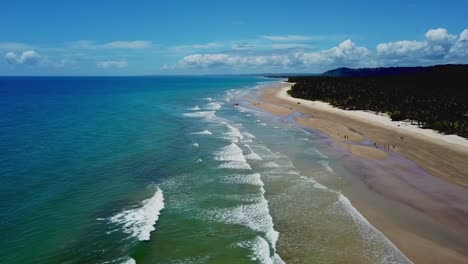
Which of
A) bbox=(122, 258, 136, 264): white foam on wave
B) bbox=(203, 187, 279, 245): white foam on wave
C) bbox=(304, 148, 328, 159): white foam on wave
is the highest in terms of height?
bbox=(122, 258, 136, 264): white foam on wave

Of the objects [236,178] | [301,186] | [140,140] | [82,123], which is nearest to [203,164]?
[236,178]

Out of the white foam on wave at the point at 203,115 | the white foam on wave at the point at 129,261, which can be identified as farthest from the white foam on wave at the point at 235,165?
the white foam on wave at the point at 203,115

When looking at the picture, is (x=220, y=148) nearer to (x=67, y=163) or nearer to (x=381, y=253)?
(x=67, y=163)

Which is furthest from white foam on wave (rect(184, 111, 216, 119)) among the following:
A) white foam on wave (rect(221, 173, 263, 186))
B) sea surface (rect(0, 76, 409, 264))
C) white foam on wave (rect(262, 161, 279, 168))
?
white foam on wave (rect(221, 173, 263, 186))

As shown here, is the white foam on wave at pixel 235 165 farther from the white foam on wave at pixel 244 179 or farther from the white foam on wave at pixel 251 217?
the white foam on wave at pixel 251 217

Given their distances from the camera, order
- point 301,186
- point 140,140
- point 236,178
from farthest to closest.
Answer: point 140,140 < point 236,178 < point 301,186

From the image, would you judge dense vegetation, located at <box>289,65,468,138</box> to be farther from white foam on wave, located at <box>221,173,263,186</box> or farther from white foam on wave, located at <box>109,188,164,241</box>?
white foam on wave, located at <box>109,188,164,241</box>

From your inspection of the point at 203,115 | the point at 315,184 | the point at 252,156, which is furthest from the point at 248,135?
the point at 203,115
